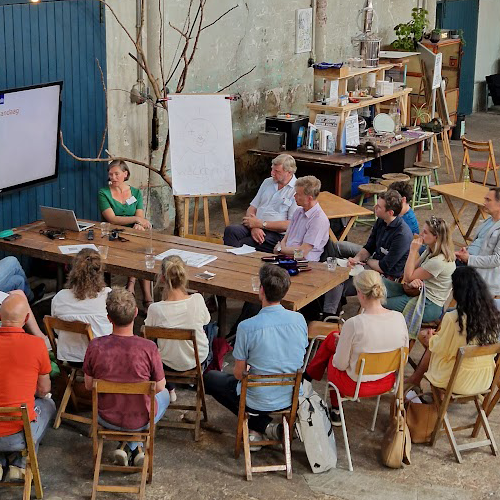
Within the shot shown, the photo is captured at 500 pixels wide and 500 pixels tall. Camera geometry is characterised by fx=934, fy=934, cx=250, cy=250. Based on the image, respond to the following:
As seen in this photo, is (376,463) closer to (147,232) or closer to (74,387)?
(74,387)

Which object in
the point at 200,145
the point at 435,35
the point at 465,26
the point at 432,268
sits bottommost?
the point at 432,268

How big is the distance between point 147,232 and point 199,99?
1.68 m

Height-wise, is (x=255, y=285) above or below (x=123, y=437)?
above

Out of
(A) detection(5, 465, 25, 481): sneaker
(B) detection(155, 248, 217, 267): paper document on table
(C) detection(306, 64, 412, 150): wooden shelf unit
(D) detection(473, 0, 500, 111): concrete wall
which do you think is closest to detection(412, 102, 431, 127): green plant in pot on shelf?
(C) detection(306, 64, 412, 150): wooden shelf unit

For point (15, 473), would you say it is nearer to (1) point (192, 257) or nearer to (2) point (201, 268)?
(2) point (201, 268)

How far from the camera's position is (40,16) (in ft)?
26.3

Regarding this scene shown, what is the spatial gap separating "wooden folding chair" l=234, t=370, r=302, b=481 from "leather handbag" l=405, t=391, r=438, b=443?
77cm

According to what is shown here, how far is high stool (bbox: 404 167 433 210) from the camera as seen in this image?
10695mm

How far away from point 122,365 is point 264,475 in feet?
3.46

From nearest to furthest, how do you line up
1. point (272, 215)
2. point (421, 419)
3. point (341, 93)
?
point (421, 419), point (272, 215), point (341, 93)

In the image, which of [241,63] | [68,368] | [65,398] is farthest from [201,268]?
[241,63]

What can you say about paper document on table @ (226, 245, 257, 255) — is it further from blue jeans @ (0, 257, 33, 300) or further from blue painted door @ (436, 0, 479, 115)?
blue painted door @ (436, 0, 479, 115)

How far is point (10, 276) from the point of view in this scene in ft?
22.7

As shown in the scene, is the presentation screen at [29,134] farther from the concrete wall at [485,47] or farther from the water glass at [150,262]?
the concrete wall at [485,47]
